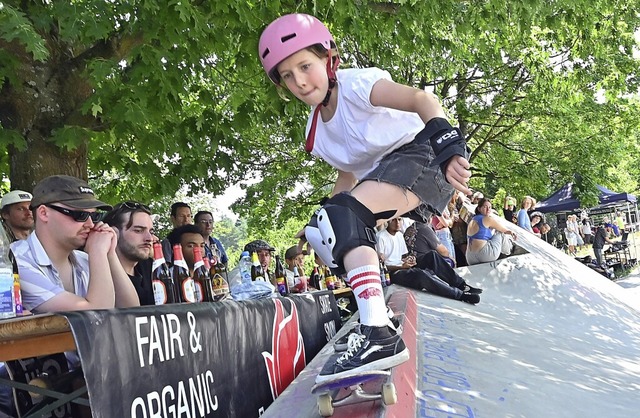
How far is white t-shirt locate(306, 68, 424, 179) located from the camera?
274 centimetres

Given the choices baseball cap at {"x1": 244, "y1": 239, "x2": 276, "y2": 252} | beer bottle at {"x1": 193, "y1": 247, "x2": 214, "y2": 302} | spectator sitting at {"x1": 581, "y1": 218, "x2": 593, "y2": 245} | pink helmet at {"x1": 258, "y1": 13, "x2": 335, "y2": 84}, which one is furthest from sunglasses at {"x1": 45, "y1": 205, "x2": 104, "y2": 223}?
spectator sitting at {"x1": 581, "y1": 218, "x2": 593, "y2": 245}

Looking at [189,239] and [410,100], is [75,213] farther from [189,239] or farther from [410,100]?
[189,239]

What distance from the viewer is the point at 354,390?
2.24 meters

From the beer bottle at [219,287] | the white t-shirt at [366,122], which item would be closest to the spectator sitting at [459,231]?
the beer bottle at [219,287]

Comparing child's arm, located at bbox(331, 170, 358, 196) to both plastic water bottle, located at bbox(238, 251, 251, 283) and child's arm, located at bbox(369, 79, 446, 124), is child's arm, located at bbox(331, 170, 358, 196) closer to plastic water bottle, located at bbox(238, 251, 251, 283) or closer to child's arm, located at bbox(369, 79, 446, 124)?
child's arm, located at bbox(369, 79, 446, 124)

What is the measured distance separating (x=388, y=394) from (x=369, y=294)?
1.59 feet

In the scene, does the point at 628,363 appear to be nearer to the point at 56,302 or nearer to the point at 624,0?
the point at 56,302

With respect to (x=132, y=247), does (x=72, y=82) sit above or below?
above

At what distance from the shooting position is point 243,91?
689cm

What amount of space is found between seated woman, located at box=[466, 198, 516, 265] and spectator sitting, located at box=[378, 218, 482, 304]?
738 millimetres

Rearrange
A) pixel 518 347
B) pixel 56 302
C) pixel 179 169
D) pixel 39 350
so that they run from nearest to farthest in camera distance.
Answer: pixel 39 350, pixel 56 302, pixel 518 347, pixel 179 169

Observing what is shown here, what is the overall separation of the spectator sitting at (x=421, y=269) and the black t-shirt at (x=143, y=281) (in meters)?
3.52

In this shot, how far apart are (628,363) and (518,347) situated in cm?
105

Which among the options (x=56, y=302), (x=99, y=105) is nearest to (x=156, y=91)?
(x=99, y=105)
